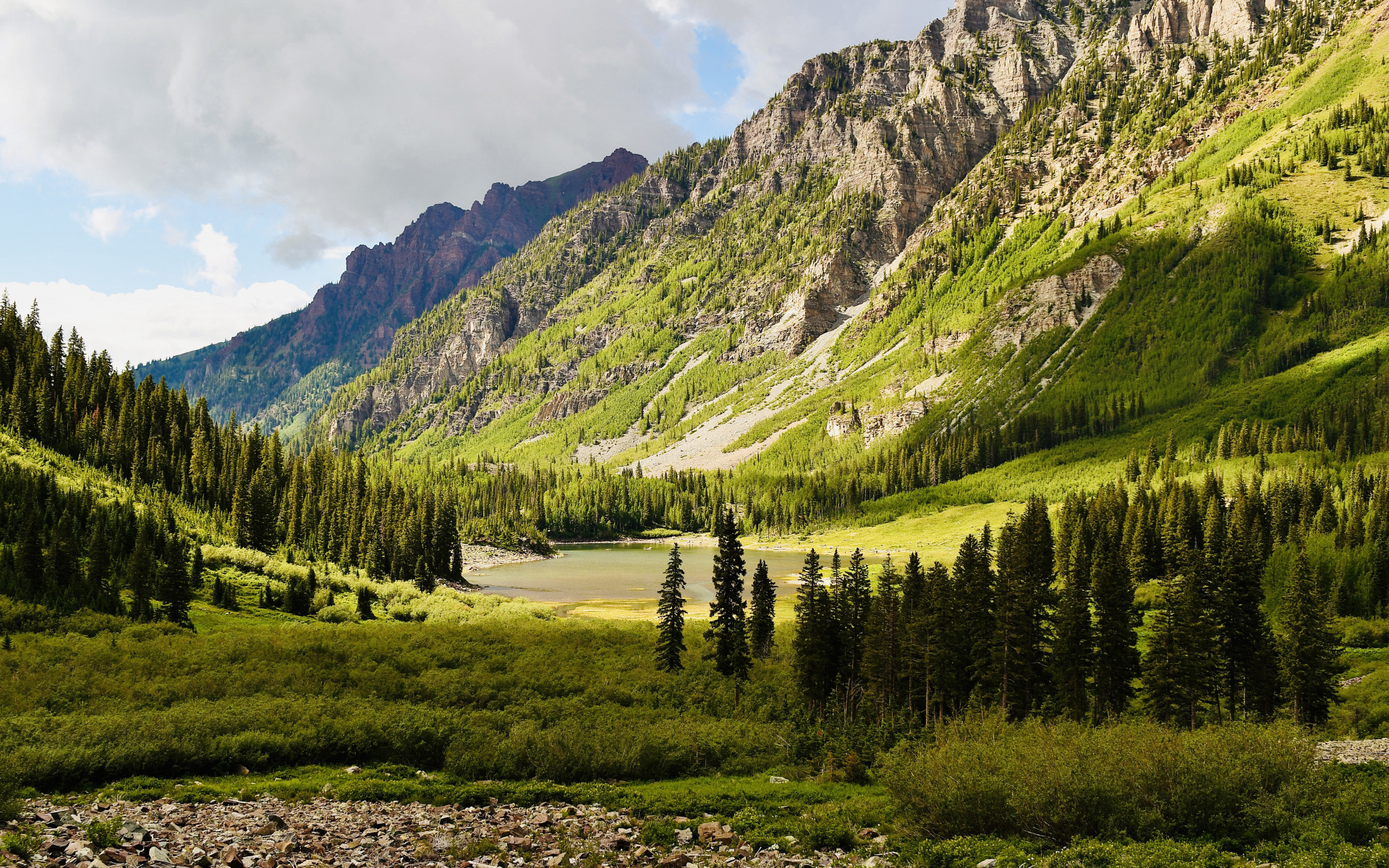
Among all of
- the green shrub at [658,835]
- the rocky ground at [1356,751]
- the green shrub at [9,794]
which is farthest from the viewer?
the rocky ground at [1356,751]

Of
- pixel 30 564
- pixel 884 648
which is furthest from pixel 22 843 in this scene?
pixel 30 564

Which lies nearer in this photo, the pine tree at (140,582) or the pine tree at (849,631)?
the pine tree at (849,631)

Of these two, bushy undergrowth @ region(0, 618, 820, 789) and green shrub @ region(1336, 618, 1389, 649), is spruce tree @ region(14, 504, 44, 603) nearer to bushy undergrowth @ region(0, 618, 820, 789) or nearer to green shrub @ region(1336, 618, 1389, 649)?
bushy undergrowth @ region(0, 618, 820, 789)

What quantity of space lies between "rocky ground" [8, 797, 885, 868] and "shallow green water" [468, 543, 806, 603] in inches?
3190

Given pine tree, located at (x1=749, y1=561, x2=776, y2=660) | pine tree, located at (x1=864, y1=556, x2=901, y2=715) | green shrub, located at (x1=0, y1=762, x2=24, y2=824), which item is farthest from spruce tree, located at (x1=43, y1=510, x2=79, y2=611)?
pine tree, located at (x1=864, y1=556, x2=901, y2=715)

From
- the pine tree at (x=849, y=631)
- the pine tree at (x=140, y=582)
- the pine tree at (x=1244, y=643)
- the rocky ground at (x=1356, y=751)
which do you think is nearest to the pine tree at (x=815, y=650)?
the pine tree at (x=849, y=631)

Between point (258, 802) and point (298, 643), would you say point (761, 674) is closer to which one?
point (298, 643)

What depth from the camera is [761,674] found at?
55406 mm

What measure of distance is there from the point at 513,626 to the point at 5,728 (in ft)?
133

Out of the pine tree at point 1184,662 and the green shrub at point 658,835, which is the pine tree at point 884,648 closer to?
the pine tree at point 1184,662

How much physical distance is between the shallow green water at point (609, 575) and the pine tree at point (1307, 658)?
2765 inches

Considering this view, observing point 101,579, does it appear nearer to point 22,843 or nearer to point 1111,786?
point 22,843

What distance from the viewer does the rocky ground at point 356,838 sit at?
1838 cm

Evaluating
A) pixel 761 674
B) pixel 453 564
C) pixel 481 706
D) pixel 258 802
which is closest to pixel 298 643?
pixel 481 706
